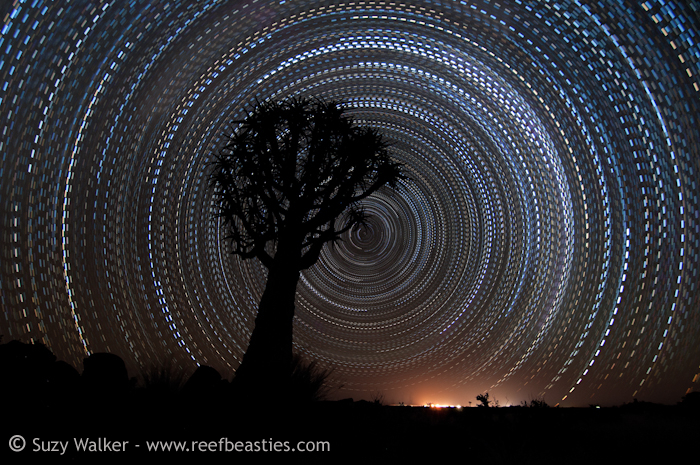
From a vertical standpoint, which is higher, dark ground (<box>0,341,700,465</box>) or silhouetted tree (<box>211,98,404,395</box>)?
silhouetted tree (<box>211,98,404,395</box>)

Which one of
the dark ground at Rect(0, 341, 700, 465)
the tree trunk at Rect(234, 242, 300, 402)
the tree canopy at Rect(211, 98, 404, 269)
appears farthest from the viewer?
the tree canopy at Rect(211, 98, 404, 269)

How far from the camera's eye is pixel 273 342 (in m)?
6.19

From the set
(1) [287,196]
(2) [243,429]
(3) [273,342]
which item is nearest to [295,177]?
(1) [287,196]

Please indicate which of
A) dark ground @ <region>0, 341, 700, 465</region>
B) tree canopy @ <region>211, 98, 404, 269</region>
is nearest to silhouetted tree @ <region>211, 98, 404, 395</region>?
tree canopy @ <region>211, 98, 404, 269</region>

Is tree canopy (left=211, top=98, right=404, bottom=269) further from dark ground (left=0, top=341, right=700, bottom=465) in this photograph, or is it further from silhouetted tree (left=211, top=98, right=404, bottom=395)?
dark ground (left=0, top=341, right=700, bottom=465)

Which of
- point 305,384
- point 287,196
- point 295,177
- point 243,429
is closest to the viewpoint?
point 243,429

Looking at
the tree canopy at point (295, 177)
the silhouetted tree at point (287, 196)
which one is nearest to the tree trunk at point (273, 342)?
the silhouetted tree at point (287, 196)

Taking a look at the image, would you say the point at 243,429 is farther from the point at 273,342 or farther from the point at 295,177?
the point at 295,177

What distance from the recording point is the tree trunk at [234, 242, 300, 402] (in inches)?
212

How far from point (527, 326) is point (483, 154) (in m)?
6.36

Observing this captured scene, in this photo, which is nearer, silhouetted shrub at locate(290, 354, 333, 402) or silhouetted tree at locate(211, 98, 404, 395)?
silhouetted shrub at locate(290, 354, 333, 402)

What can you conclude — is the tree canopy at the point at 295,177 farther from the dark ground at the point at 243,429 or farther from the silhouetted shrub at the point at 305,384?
the dark ground at the point at 243,429

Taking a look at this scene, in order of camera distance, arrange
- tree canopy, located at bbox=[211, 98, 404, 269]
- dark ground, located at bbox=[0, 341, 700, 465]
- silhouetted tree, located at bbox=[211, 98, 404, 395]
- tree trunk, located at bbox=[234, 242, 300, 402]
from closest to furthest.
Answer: dark ground, located at bbox=[0, 341, 700, 465] < tree trunk, located at bbox=[234, 242, 300, 402] < silhouetted tree, located at bbox=[211, 98, 404, 395] < tree canopy, located at bbox=[211, 98, 404, 269]

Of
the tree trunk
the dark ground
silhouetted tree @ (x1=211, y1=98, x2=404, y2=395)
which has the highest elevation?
silhouetted tree @ (x1=211, y1=98, x2=404, y2=395)
